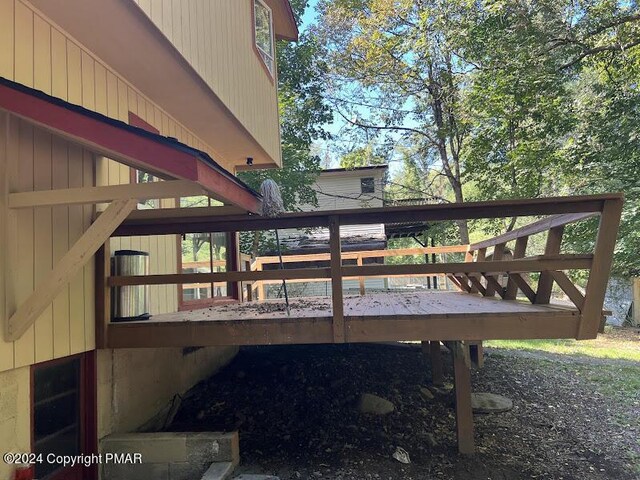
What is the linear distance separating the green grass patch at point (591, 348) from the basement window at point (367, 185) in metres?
8.61

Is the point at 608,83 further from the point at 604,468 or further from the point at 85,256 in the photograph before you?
the point at 85,256

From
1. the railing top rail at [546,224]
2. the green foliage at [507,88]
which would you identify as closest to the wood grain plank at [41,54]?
the railing top rail at [546,224]

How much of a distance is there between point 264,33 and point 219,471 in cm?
721

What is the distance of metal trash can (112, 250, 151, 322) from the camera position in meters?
4.08

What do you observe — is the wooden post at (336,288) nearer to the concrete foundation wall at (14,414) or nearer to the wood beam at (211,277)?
the wood beam at (211,277)

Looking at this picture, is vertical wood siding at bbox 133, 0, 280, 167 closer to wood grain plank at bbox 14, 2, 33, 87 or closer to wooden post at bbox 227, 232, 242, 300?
wood grain plank at bbox 14, 2, 33, 87

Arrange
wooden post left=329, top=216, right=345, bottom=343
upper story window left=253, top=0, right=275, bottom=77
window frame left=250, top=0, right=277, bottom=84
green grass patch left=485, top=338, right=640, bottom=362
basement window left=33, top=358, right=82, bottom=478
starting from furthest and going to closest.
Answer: green grass patch left=485, top=338, right=640, bottom=362, upper story window left=253, top=0, right=275, bottom=77, window frame left=250, top=0, right=277, bottom=84, wooden post left=329, top=216, right=345, bottom=343, basement window left=33, top=358, right=82, bottom=478

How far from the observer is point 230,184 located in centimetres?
313

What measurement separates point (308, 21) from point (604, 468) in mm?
17320

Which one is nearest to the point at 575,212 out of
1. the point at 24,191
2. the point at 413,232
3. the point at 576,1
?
the point at 24,191

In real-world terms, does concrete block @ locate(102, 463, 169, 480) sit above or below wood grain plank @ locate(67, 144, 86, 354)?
below

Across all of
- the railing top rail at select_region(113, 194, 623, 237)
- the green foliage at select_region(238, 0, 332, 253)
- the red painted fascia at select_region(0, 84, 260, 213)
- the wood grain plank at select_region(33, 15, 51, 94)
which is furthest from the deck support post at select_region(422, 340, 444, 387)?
the green foliage at select_region(238, 0, 332, 253)

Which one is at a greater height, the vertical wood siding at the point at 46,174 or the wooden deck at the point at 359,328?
the vertical wood siding at the point at 46,174

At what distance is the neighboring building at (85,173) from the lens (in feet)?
8.96
